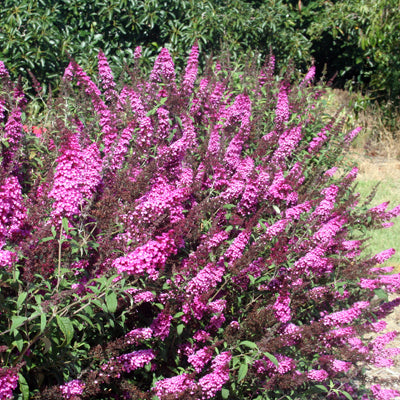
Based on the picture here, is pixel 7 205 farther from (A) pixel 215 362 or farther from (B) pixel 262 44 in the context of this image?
(B) pixel 262 44

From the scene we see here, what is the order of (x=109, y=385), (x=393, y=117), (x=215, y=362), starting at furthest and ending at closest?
(x=393, y=117) < (x=109, y=385) < (x=215, y=362)

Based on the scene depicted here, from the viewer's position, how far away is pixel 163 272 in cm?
300

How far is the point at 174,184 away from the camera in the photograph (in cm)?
360

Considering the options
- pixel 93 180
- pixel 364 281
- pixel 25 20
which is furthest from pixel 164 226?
pixel 25 20

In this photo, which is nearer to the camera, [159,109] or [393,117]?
[159,109]

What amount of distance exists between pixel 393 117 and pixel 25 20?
735 cm

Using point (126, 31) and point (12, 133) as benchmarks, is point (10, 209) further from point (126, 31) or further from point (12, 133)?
point (126, 31)

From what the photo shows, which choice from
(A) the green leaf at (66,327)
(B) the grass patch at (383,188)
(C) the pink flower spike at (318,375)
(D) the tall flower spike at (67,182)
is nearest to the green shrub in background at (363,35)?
(B) the grass patch at (383,188)

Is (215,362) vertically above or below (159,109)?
below

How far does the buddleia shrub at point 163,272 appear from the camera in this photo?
270cm

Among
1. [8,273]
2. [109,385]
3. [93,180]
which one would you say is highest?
[93,180]

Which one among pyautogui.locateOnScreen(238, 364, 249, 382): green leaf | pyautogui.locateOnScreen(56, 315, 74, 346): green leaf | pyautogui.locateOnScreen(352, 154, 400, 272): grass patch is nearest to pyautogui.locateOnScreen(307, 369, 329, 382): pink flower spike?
pyautogui.locateOnScreen(238, 364, 249, 382): green leaf

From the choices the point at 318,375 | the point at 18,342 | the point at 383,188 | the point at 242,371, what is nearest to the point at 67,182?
the point at 18,342

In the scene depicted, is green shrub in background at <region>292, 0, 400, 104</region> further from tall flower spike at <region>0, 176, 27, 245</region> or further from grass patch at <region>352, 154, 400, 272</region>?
tall flower spike at <region>0, 176, 27, 245</region>
